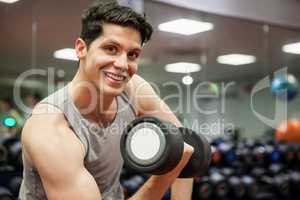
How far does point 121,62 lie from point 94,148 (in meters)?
0.31

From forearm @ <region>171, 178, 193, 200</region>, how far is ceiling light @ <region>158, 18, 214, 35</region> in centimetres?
291

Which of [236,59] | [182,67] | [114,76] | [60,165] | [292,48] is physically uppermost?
[292,48]

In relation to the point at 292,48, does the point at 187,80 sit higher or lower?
lower

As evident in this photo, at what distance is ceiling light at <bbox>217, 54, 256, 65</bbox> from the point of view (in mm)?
5160

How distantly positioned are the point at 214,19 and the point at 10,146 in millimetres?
2672

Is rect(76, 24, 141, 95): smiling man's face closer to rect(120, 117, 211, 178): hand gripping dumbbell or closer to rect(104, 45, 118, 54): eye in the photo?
rect(104, 45, 118, 54): eye

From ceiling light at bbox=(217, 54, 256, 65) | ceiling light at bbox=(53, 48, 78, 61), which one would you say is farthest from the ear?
ceiling light at bbox=(217, 54, 256, 65)

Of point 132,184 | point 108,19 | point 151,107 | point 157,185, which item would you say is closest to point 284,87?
point 132,184

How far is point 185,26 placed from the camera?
Result: 4.61m

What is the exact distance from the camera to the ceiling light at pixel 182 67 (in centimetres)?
468

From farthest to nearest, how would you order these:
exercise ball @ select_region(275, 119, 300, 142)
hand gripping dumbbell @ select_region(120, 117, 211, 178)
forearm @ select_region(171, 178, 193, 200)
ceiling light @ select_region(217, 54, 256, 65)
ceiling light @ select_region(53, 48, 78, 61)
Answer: ceiling light @ select_region(217, 54, 256, 65) → exercise ball @ select_region(275, 119, 300, 142) → ceiling light @ select_region(53, 48, 78, 61) → forearm @ select_region(171, 178, 193, 200) → hand gripping dumbbell @ select_region(120, 117, 211, 178)

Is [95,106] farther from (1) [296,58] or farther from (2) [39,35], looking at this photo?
(1) [296,58]

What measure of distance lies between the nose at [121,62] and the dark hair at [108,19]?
10cm

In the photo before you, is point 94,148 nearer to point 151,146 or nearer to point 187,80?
point 151,146
